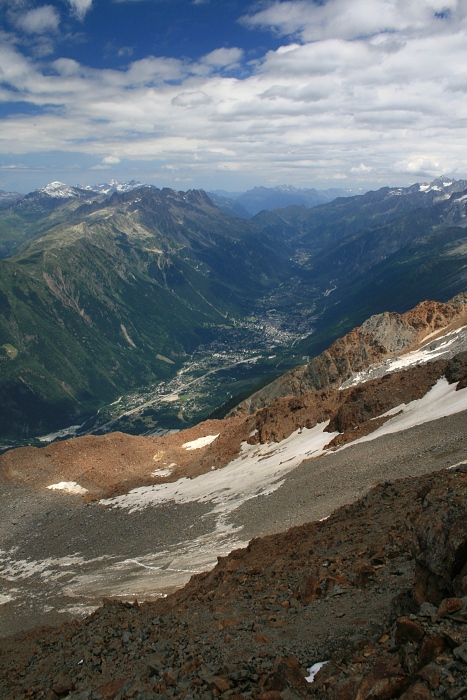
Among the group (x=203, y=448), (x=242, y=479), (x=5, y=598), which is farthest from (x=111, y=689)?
(x=203, y=448)

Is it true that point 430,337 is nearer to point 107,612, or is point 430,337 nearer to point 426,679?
point 107,612

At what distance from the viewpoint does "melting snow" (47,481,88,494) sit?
5778 cm

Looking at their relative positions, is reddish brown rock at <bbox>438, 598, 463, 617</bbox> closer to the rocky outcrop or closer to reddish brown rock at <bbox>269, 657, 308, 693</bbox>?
the rocky outcrop

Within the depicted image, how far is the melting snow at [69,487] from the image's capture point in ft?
190

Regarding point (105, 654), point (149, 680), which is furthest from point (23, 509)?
point (149, 680)

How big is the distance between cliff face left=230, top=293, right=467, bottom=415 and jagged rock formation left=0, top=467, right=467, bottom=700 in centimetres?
5993

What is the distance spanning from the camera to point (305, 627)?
1417cm

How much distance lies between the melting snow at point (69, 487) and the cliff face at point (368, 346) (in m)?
37.2

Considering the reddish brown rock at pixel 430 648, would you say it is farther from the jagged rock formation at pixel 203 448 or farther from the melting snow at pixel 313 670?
the jagged rock formation at pixel 203 448

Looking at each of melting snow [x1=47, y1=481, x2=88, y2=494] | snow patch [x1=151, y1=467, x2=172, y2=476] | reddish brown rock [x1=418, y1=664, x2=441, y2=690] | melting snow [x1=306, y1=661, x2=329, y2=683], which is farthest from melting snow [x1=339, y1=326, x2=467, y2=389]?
reddish brown rock [x1=418, y1=664, x2=441, y2=690]

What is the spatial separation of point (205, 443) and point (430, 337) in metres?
41.6

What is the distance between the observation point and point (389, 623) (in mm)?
12352

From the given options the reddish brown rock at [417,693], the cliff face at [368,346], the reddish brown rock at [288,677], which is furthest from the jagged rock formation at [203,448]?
the reddish brown rock at [417,693]

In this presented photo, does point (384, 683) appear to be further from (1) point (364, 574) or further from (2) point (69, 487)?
(2) point (69, 487)
